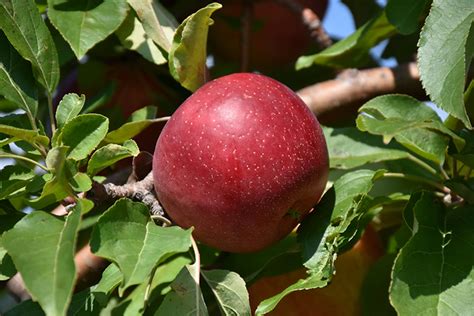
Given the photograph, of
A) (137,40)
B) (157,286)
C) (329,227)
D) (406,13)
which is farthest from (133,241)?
(406,13)

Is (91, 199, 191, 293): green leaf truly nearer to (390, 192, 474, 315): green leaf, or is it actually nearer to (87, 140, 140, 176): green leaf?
(87, 140, 140, 176): green leaf

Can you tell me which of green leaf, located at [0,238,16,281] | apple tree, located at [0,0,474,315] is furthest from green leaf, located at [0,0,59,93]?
green leaf, located at [0,238,16,281]

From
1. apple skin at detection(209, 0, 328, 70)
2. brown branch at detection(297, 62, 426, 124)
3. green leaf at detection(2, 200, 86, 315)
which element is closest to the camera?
green leaf at detection(2, 200, 86, 315)

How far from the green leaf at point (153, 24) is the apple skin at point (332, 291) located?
394 millimetres

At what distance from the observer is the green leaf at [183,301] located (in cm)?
104

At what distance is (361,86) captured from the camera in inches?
65.4

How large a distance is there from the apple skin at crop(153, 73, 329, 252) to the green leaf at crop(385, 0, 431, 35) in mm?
304

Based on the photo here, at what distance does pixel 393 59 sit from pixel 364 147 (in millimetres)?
569

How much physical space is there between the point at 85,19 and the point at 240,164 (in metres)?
0.38

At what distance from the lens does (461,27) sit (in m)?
1.05

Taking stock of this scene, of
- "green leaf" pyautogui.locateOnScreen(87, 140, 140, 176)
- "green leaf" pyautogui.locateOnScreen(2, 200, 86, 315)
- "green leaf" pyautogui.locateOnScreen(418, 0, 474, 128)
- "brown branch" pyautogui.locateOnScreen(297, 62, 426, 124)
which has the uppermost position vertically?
"green leaf" pyautogui.locateOnScreen(418, 0, 474, 128)

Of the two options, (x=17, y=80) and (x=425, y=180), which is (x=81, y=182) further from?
(x=425, y=180)

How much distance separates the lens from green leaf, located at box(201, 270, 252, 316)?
42.5 inches

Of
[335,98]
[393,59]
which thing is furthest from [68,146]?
[393,59]
